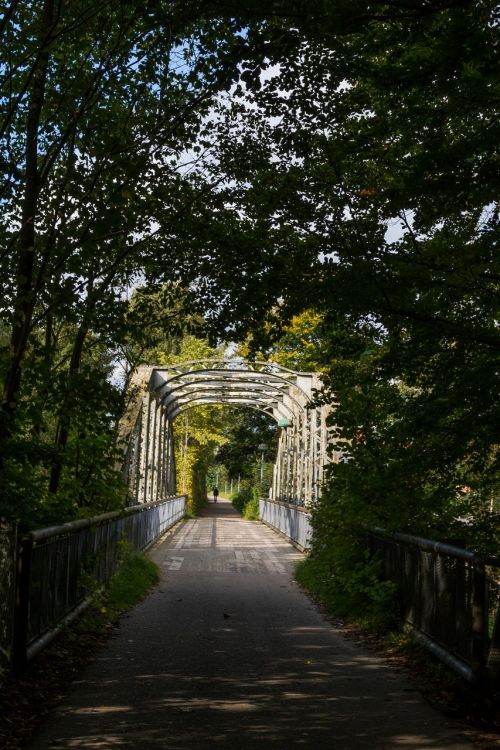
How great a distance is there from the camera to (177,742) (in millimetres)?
5000

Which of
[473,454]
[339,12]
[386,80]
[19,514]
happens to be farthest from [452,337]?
[19,514]

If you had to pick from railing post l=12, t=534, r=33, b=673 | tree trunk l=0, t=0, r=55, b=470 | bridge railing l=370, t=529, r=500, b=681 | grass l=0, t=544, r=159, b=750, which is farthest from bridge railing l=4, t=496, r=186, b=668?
bridge railing l=370, t=529, r=500, b=681

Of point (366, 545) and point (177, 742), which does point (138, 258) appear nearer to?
point (366, 545)

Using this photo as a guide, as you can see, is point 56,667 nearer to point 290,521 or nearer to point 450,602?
point 450,602

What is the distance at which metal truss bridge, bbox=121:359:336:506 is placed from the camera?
22.0 meters

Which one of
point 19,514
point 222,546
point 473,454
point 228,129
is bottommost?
point 222,546

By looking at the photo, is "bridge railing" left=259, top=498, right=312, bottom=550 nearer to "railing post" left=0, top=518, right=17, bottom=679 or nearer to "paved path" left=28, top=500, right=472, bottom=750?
"paved path" left=28, top=500, right=472, bottom=750

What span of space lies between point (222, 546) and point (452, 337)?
18.1 metres

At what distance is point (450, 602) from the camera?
268 inches

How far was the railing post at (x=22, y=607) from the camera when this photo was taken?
21.4 feet

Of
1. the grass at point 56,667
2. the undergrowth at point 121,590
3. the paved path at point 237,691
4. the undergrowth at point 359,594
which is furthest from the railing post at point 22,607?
the undergrowth at point 359,594

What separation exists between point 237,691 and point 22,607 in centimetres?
162

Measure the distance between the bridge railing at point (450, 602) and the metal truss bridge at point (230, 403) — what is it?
28.6 feet

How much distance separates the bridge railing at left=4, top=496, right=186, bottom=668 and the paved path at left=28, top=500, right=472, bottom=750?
1.59 ft
